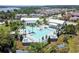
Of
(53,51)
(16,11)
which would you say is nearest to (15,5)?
(16,11)

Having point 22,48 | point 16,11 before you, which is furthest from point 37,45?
point 16,11

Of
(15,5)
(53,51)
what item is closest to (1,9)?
(15,5)

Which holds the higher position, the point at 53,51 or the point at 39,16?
the point at 39,16
